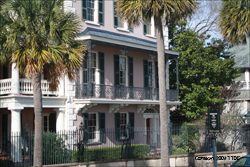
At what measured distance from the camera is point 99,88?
1991 cm

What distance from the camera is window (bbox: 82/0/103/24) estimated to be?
21.2 meters

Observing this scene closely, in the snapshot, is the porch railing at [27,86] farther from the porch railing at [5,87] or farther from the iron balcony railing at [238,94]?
the iron balcony railing at [238,94]

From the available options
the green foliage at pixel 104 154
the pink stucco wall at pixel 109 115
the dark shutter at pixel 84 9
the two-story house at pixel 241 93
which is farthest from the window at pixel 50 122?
the two-story house at pixel 241 93

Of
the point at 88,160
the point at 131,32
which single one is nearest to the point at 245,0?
the point at 131,32

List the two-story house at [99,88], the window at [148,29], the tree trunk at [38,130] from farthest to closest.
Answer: the window at [148,29] < the two-story house at [99,88] < the tree trunk at [38,130]

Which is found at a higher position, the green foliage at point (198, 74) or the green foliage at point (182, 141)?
the green foliage at point (198, 74)

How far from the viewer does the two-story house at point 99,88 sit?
18.4 m

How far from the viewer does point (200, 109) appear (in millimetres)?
25953

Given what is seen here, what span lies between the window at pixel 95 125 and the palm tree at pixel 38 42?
7.97 metres

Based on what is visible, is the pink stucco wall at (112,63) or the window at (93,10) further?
the pink stucco wall at (112,63)

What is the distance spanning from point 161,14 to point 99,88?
6.87 m

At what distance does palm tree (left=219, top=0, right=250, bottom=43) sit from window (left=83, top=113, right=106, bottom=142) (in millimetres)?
9055

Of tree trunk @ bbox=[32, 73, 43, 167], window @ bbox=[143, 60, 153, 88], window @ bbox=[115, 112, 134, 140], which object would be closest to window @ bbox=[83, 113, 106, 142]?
window @ bbox=[115, 112, 134, 140]

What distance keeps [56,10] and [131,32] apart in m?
12.3
